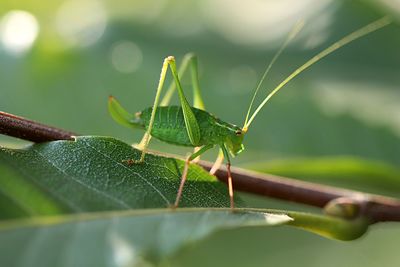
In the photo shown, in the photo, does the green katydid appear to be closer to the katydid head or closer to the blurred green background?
the katydid head

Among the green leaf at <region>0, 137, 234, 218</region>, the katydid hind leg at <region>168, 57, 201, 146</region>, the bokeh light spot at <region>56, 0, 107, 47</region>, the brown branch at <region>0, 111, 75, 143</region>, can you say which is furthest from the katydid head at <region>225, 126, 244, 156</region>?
Result: the bokeh light spot at <region>56, 0, 107, 47</region>

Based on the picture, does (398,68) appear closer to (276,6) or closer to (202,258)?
(276,6)

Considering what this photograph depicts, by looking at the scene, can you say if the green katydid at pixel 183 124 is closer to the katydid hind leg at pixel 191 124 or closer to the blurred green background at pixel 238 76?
the katydid hind leg at pixel 191 124

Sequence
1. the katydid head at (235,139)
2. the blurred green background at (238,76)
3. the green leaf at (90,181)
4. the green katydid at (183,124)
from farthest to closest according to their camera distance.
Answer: the blurred green background at (238,76) → the katydid head at (235,139) → the green katydid at (183,124) → the green leaf at (90,181)

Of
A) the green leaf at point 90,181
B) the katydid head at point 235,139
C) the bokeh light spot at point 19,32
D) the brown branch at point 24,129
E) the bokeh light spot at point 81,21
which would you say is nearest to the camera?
the green leaf at point 90,181

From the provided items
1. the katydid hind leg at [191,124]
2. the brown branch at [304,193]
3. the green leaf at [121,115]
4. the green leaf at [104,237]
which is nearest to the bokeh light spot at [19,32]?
the green leaf at [121,115]

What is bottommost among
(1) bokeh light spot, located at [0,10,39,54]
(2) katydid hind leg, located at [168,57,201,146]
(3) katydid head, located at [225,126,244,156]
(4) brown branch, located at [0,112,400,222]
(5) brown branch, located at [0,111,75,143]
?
(4) brown branch, located at [0,112,400,222]
